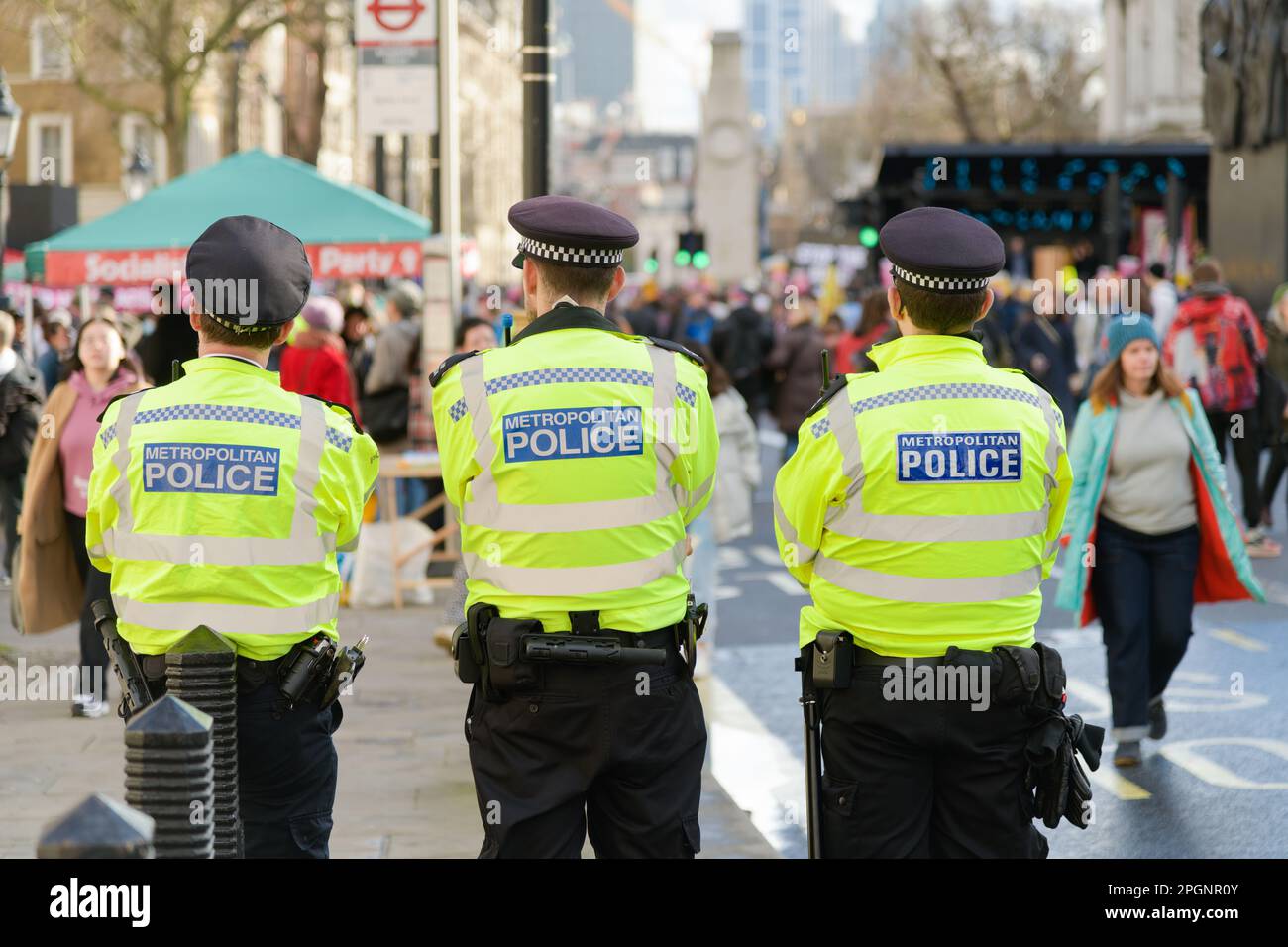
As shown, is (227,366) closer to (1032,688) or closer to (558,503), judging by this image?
(558,503)

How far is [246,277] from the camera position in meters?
4.56

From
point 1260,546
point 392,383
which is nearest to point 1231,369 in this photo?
point 1260,546

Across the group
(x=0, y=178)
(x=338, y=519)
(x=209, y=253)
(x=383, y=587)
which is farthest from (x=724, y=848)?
(x=0, y=178)

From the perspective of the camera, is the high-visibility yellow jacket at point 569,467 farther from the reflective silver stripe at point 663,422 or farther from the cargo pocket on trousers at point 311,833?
the cargo pocket on trousers at point 311,833

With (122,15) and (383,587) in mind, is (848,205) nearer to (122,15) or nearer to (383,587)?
(122,15)

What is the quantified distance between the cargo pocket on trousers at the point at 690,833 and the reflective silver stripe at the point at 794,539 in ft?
2.20

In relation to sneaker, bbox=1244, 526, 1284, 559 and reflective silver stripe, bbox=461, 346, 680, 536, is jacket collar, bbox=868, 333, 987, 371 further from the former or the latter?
sneaker, bbox=1244, 526, 1284, 559

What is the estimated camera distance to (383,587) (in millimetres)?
12867

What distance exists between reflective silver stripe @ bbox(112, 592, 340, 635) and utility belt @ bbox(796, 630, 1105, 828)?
1.13 meters

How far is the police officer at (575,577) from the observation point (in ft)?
14.2

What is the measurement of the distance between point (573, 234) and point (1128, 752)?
4747mm

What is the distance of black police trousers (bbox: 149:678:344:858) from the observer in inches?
176
